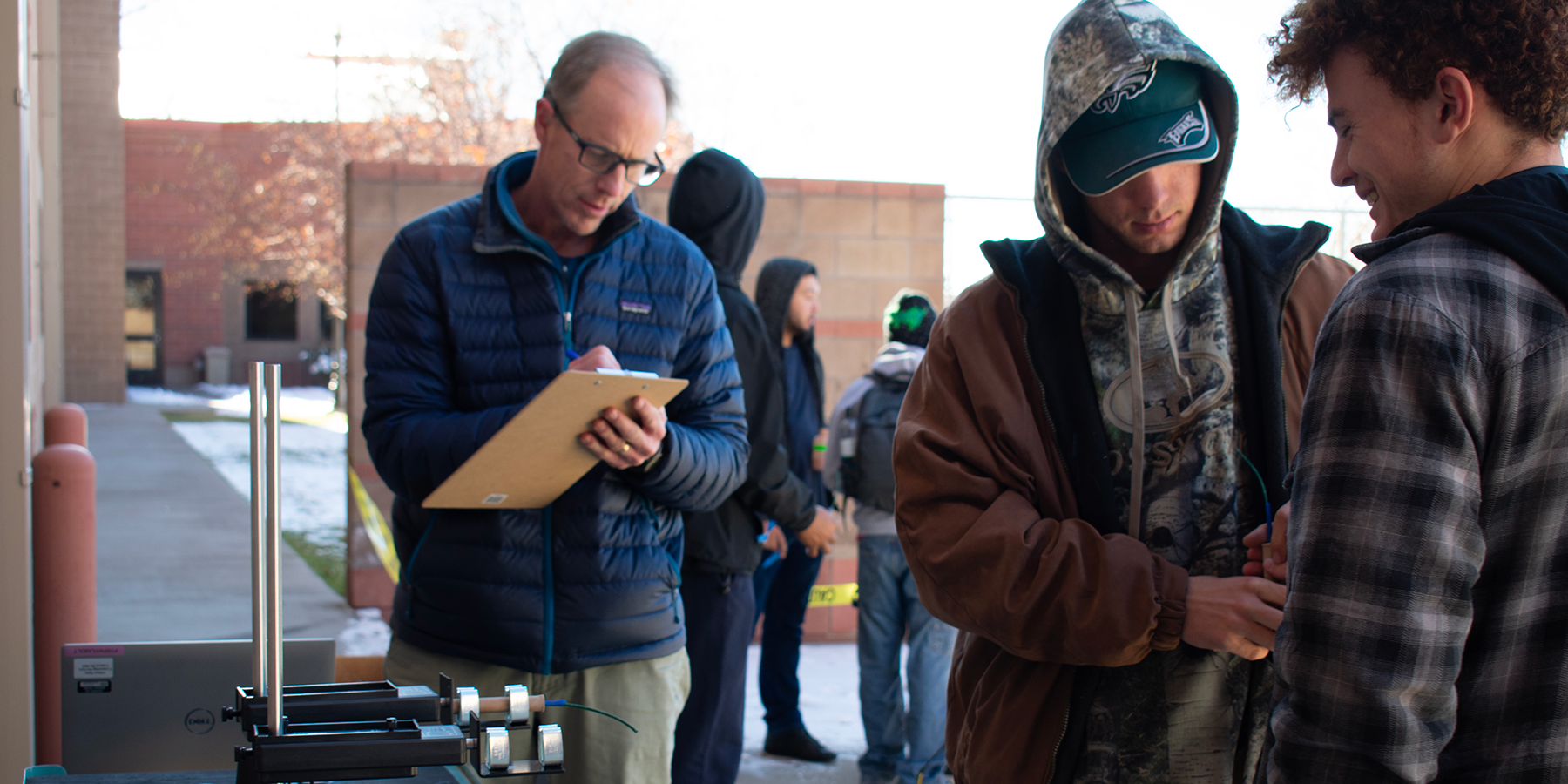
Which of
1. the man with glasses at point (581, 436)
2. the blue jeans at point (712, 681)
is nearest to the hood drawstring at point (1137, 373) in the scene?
the man with glasses at point (581, 436)

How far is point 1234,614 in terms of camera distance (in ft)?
4.67

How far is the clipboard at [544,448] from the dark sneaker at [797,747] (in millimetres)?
2707

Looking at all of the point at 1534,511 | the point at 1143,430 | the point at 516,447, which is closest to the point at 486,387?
the point at 516,447

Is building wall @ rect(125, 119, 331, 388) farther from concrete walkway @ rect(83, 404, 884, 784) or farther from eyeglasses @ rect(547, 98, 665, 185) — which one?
eyeglasses @ rect(547, 98, 665, 185)

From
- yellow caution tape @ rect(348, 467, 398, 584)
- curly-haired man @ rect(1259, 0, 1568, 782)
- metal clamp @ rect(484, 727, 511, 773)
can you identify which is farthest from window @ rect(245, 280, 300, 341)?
curly-haired man @ rect(1259, 0, 1568, 782)

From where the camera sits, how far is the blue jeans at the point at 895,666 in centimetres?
417

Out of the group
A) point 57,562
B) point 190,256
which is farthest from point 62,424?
point 190,256

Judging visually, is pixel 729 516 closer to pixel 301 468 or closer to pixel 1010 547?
pixel 1010 547

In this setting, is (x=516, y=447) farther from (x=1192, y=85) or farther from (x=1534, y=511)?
(x=1534, y=511)

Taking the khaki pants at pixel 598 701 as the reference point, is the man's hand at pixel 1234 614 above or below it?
above

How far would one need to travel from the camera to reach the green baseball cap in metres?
1.62

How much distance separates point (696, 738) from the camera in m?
3.17

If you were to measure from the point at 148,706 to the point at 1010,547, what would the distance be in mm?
1328

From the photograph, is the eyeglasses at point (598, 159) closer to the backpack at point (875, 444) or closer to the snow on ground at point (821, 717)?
the backpack at point (875, 444)
